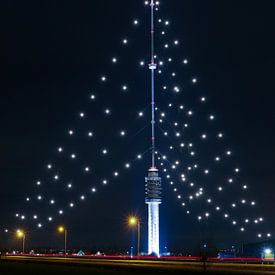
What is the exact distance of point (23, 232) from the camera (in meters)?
80.3

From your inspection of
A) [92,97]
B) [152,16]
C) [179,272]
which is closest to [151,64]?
[152,16]

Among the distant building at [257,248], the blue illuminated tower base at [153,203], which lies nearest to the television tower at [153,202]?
the blue illuminated tower base at [153,203]

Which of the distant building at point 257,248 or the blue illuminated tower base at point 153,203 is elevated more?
the blue illuminated tower base at point 153,203

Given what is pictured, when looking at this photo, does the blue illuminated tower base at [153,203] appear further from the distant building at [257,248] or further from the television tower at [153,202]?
the distant building at [257,248]

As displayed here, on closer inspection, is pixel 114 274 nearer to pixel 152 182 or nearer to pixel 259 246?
pixel 259 246

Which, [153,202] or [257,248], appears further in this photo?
[153,202]

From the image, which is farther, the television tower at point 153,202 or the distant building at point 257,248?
the television tower at point 153,202

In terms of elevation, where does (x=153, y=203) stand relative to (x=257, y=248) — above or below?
above

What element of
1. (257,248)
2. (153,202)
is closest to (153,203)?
(153,202)

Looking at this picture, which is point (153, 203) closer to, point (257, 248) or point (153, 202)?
point (153, 202)

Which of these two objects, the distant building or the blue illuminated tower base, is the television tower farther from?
the distant building

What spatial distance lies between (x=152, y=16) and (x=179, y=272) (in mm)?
46902

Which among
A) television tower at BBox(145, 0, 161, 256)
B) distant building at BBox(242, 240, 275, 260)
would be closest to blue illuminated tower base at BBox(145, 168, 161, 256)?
television tower at BBox(145, 0, 161, 256)

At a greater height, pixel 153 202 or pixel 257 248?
pixel 153 202
